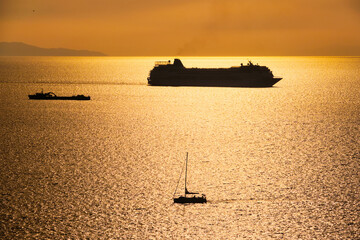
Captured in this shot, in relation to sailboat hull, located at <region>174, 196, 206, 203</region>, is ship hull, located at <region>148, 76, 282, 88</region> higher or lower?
higher

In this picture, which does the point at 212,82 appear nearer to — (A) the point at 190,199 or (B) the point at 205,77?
(B) the point at 205,77

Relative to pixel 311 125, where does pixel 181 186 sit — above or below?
below

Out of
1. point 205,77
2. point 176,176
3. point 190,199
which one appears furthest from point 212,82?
point 190,199

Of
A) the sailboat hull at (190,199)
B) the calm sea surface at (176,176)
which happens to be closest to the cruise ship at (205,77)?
the calm sea surface at (176,176)

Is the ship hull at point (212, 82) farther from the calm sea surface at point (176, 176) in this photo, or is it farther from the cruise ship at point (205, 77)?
the calm sea surface at point (176, 176)

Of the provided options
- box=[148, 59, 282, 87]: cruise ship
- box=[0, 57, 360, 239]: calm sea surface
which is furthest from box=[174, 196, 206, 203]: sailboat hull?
box=[148, 59, 282, 87]: cruise ship

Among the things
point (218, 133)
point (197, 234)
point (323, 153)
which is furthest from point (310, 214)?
point (218, 133)

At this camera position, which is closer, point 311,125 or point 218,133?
point 218,133

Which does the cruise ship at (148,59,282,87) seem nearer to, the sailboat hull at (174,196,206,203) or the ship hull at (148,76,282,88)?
the ship hull at (148,76,282,88)

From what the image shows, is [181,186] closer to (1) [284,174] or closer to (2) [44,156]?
(1) [284,174]
